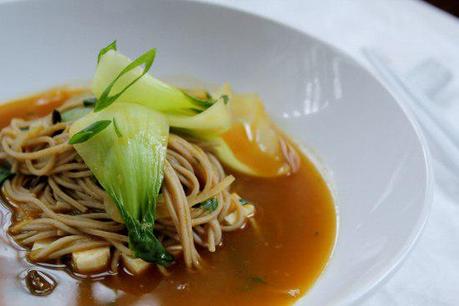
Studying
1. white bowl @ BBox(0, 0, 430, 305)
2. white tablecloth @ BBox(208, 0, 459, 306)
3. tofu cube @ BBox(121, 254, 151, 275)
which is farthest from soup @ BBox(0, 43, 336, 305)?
white tablecloth @ BBox(208, 0, 459, 306)

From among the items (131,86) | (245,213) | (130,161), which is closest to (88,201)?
(130,161)

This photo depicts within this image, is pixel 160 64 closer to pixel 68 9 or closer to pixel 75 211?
pixel 68 9

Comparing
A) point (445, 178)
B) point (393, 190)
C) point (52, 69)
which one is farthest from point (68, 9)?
point (445, 178)

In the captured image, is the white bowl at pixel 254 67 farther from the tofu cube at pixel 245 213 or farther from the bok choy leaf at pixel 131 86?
the bok choy leaf at pixel 131 86

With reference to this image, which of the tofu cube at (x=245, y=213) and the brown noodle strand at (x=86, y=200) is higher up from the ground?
the brown noodle strand at (x=86, y=200)

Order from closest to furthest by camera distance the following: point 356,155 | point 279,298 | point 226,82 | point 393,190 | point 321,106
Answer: point 279,298, point 393,190, point 356,155, point 321,106, point 226,82

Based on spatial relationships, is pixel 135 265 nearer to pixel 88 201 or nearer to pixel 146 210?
pixel 146 210

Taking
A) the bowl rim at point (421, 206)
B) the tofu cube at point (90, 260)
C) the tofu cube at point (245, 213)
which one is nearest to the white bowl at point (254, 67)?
the bowl rim at point (421, 206)
